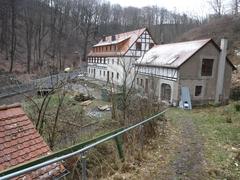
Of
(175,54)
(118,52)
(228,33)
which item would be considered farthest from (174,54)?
(228,33)

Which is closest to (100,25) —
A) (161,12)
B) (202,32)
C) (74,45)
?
(74,45)

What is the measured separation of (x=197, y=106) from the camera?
23.1 meters

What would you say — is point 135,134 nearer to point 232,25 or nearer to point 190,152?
point 190,152

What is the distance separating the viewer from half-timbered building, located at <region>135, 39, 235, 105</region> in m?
22.6

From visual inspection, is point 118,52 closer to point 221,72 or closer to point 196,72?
point 196,72

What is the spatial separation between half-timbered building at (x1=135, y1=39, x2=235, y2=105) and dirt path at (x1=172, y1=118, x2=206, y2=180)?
40.9 feet

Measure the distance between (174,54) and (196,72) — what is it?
296 centimetres

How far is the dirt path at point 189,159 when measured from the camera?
236 inches

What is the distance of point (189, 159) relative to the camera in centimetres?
702

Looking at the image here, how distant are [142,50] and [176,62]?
13.9 metres

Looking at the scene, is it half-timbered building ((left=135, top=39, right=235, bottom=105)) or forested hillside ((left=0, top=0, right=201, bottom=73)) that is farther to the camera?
forested hillside ((left=0, top=0, right=201, bottom=73))

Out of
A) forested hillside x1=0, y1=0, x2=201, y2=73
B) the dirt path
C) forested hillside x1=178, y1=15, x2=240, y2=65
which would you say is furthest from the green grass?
forested hillside x1=178, y1=15, x2=240, y2=65

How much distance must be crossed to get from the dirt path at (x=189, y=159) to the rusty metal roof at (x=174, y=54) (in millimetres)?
Answer: 12104

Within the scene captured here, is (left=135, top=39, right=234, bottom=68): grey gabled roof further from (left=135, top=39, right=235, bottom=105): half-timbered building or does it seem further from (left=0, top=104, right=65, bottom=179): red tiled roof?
(left=0, top=104, right=65, bottom=179): red tiled roof
